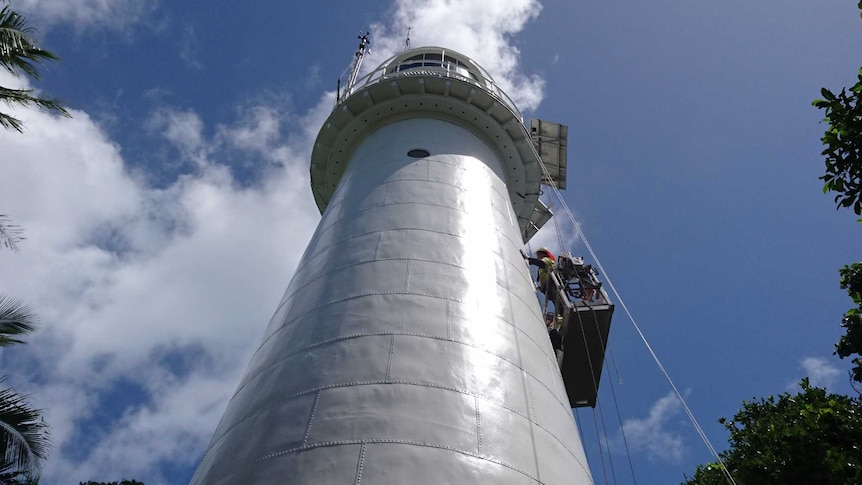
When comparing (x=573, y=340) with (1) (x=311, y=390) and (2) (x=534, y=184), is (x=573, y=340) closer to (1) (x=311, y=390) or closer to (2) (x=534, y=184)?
(2) (x=534, y=184)

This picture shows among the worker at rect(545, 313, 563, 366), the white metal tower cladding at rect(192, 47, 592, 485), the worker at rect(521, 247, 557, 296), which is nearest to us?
the white metal tower cladding at rect(192, 47, 592, 485)

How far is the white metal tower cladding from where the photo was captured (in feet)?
18.8

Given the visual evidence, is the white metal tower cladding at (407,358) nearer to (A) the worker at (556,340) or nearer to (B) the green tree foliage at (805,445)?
(A) the worker at (556,340)

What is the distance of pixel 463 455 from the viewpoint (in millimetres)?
5734

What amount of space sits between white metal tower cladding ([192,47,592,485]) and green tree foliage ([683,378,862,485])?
867 cm

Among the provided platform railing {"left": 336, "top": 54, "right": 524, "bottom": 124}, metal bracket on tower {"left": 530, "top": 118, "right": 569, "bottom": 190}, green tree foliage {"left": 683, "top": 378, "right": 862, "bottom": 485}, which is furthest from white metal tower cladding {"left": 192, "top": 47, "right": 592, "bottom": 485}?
metal bracket on tower {"left": 530, "top": 118, "right": 569, "bottom": 190}

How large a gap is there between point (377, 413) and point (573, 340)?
36.0ft

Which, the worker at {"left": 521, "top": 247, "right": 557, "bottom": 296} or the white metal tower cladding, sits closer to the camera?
the white metal tower cladding

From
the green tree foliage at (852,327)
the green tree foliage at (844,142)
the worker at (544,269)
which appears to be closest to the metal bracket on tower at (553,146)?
the worker at (544,269)

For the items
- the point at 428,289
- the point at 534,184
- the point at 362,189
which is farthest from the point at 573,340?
the point at 428,289

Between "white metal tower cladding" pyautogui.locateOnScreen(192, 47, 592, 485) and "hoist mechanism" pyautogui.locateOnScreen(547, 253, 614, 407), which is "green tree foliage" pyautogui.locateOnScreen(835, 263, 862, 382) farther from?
"white metal tower cladding" pyautogui.locateOnScreen(192, 47, 592, 485)

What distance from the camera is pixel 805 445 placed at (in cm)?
1386

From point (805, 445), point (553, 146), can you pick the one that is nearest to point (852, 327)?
point (805, 445)

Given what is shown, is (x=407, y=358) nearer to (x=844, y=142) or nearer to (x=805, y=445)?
(x=844, y=142)
